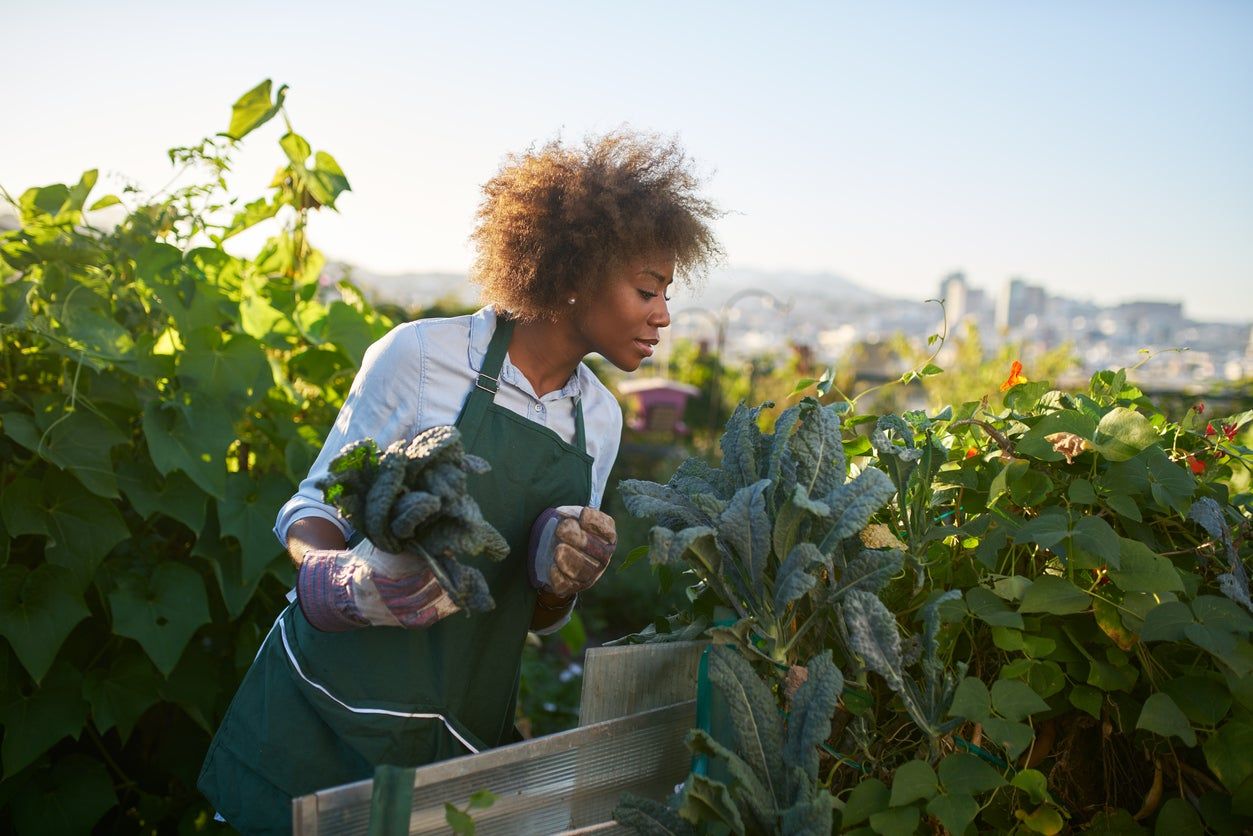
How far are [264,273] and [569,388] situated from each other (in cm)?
137

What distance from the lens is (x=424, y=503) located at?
Result: 3.06 feet

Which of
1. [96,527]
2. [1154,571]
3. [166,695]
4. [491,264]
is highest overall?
[491,264]

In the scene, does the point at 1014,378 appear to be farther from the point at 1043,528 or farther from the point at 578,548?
the point at 578,548

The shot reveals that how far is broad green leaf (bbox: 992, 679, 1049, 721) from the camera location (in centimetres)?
100

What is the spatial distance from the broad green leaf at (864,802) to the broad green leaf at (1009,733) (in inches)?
4.6

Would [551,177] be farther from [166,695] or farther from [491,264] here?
[166,695]

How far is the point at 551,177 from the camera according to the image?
1544 mm

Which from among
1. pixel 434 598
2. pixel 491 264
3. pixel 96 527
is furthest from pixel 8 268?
pixel 434 598

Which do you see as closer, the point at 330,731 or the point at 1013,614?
the point at 1013,614

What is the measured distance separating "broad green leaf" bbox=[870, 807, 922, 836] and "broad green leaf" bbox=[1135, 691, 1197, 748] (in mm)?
234

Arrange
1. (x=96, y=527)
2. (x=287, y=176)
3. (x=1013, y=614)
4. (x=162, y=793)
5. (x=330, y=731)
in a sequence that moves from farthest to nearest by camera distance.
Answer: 1. (x=287, y=176)
2. (x=162, y=793)
3. (x=96, y=527)
4. (x=330, y=731)
5. (x=1013, y=614)

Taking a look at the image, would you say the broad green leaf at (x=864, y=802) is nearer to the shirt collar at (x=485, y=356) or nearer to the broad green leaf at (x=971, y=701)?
the broad green leaf at (x=971, y=701)

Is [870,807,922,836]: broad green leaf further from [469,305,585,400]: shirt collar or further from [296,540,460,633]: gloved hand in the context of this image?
[469,305,585,400]: shirt collar

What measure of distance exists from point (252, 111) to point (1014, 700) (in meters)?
2.14
